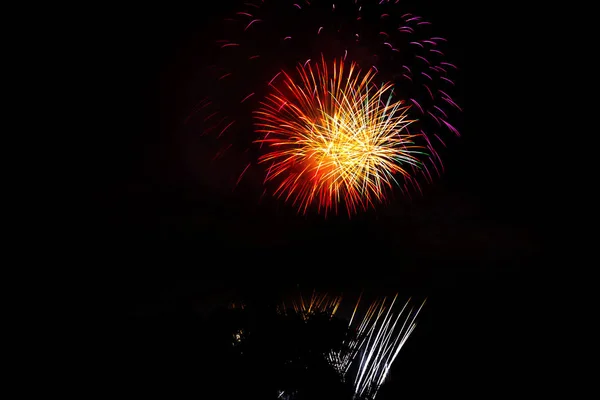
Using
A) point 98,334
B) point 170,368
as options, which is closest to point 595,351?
point 170,368

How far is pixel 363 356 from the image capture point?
10328 mm

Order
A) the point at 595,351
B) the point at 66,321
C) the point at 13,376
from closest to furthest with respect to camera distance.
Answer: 1. the point at 13,376
2. the point at 66,321
3. the point at 595,351

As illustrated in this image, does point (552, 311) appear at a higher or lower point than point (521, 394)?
higher

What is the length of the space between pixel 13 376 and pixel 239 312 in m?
3.29

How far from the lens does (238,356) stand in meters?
6.62

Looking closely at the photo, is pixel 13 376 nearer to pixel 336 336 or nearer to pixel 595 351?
pixel 336 336

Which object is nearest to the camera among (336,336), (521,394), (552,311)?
(336,336)

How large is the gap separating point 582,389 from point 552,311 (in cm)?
469

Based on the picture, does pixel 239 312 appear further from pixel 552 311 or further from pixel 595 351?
pixel 552 311

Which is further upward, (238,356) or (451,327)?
(238,356)

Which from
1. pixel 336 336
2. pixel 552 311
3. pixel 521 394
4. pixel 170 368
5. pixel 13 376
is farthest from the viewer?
pixel 552 311

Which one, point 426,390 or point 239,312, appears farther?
point 426,390

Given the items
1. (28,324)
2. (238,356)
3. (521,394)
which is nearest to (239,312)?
(238,356)

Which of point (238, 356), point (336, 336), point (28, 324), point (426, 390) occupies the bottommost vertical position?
point (426, 390)
